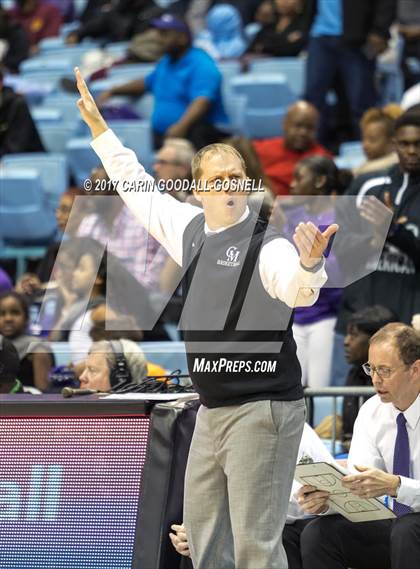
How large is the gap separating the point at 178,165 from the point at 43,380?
1.64 meters

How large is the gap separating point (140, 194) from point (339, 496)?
52.4 inches

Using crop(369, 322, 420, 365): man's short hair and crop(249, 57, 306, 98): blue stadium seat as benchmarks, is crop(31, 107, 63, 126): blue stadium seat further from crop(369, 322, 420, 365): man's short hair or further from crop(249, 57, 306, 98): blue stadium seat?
crop(369, 322, 420, 365): man's short hair

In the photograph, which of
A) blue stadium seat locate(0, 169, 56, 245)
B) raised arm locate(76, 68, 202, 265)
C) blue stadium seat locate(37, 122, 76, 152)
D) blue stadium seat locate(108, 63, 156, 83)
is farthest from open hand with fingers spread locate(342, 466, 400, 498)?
blue stadium seat locate(108, 63, 156, 83)

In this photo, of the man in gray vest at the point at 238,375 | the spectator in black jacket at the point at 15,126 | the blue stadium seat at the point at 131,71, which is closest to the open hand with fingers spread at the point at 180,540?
the man in gray vest at the point at 238,375

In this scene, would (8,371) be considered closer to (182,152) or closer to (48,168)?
(182,152)

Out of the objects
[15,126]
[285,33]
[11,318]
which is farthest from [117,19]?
[11,318]

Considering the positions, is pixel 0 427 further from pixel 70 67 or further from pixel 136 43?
pixel 70 67

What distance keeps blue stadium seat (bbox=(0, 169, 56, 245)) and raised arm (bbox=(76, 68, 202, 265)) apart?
4.54m

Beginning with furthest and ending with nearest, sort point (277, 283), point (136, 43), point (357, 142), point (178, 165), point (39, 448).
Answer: point (136, 43)
point (357, 142)
point (178, 165)
point (39, 448)
point (277, 283)

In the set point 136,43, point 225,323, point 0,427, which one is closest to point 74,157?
point 136,43

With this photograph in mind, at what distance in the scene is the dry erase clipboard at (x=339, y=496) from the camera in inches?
189

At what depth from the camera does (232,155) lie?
4617mm

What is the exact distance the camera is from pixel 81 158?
10406mm

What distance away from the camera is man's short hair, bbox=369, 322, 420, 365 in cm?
514
